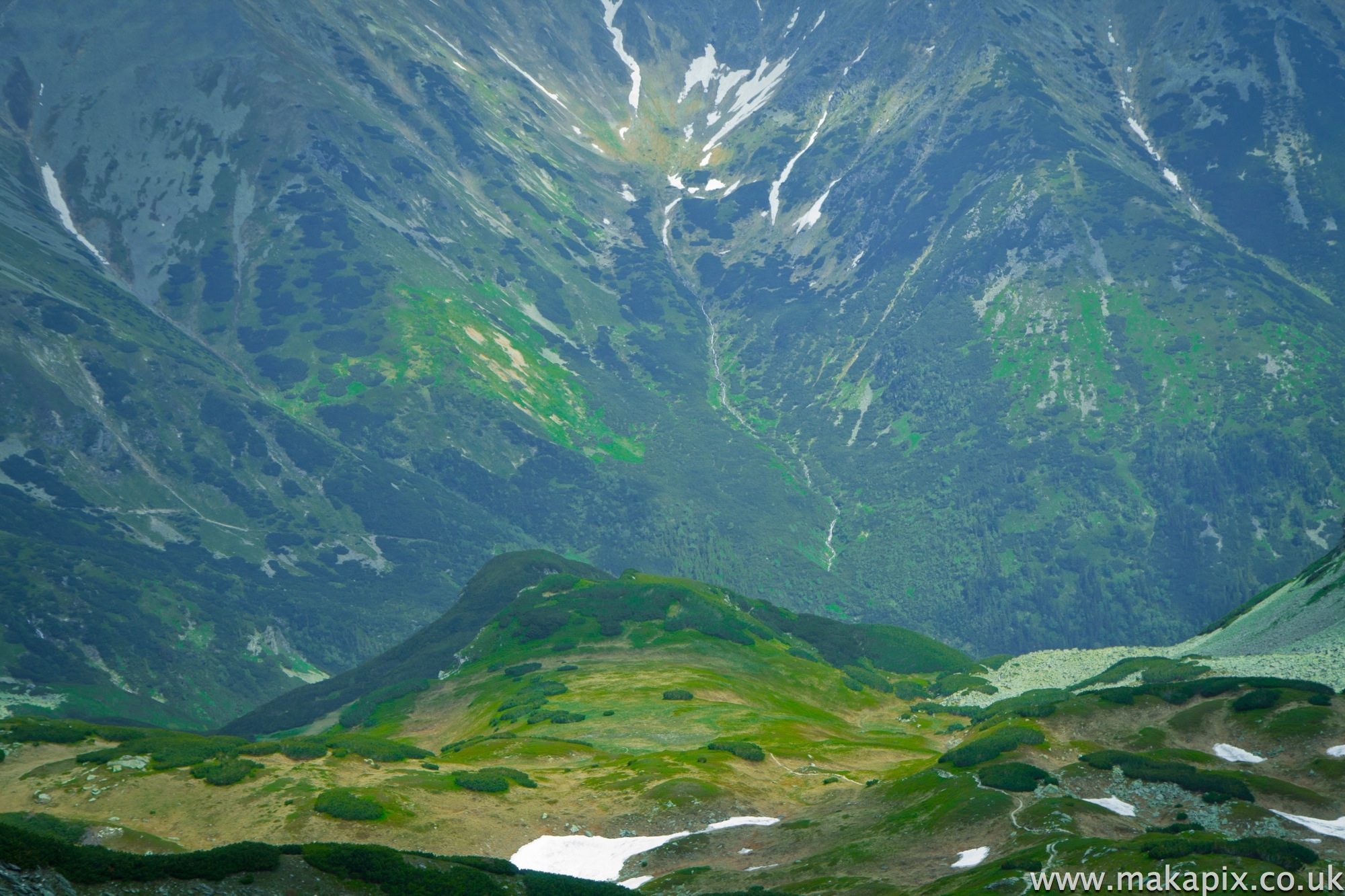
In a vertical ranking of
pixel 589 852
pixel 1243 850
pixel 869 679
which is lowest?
pixel 869 679

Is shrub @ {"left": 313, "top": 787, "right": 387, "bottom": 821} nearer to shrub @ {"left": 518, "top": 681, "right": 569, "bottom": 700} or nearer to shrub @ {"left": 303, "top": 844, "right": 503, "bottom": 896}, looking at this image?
shrub @ {"left": 303, "top": 844, "right": 503, "bottom": 896}

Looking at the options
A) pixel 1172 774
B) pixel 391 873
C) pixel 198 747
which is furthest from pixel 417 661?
pixel 1172 774

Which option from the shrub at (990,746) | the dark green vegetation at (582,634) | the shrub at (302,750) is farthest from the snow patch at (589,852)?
the dark green vegetation at (582,634)

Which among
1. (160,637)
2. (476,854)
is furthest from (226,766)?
(160,637)

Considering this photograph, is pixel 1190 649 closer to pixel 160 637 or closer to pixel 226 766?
pixel 226 766

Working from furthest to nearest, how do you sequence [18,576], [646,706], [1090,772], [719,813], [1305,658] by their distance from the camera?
[18,576] → [646,706] → [1305,658] → [719,813] → [1090,772]

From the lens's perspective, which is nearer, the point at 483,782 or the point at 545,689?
the point at 483,782

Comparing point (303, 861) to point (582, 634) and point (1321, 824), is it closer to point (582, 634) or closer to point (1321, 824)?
point (1321, 824)
